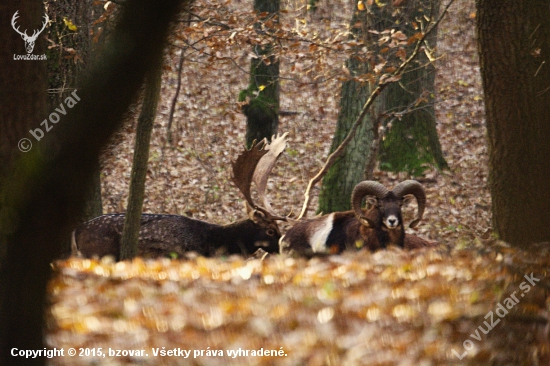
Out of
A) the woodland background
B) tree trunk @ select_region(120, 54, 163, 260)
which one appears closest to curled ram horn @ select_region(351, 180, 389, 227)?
tree trunk @ select_region(120, 54, 163, 260)

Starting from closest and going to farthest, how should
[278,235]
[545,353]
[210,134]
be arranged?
[545,353]
[278,235]
[210,134]

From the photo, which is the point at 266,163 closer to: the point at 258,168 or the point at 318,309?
the point at 258,168

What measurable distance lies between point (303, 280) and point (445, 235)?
9.37 metres

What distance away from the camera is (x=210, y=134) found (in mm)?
21875

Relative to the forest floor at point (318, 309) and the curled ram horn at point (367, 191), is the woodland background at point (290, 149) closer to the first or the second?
the curled ram horn at point (367, 191)

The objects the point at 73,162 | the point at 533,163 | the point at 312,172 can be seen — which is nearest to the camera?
the point at 73,162

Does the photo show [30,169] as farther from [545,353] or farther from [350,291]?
[350,291]

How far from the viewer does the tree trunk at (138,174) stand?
9797 millimetres

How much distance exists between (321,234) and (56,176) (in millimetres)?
8169

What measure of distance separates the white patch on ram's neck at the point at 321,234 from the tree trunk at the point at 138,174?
254cm

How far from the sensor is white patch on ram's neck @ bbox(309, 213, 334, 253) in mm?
10561

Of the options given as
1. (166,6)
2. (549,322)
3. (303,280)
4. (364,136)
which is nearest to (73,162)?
(166,6)

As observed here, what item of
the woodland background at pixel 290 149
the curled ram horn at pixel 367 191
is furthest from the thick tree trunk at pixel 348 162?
the curled ram horn at pixel 367 191

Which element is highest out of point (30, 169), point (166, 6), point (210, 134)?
point (210, 134)
